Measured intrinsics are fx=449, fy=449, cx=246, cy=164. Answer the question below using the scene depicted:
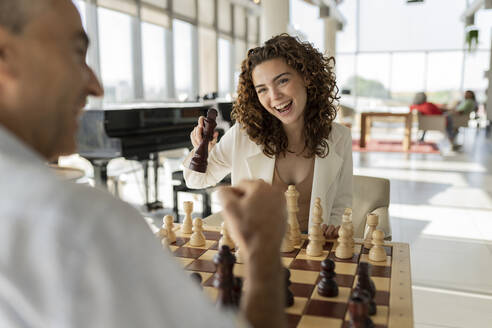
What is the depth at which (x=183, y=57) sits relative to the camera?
10.4 m

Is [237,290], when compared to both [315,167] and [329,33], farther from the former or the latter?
[329,33]

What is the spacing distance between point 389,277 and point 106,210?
1110 mm

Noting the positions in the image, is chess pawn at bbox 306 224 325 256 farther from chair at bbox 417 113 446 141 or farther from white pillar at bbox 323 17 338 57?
white pillar at bbox 323 17 338 57

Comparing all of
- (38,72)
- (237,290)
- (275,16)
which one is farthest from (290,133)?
(275,16)

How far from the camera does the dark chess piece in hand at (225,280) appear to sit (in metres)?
1.09

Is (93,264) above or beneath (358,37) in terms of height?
beneath

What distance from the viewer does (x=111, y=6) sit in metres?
7.65

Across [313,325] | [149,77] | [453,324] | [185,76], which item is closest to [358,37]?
[185,76]

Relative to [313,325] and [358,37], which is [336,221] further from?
[358,37]

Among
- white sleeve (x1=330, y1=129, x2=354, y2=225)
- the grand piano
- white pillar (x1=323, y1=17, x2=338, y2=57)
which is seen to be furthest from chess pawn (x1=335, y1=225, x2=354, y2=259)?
white pillar (x1=323, y1=17, x2=338, y2=57)

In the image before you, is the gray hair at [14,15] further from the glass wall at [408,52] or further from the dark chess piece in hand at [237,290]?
the glass wall at [408,52]

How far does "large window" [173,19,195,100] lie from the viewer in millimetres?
10016

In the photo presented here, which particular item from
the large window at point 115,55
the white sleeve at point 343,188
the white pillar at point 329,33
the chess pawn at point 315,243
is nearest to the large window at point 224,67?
the white pillar at point 329,33

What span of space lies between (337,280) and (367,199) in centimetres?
122
